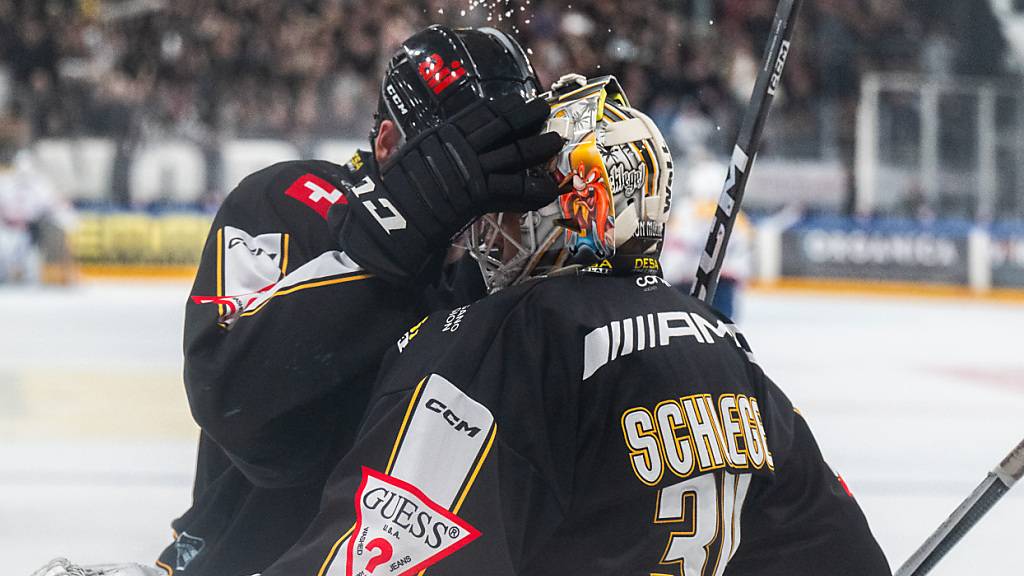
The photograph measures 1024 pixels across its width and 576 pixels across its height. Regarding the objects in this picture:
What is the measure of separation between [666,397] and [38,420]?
3680mm

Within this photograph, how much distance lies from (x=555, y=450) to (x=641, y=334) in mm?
134

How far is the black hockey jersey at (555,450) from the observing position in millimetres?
1043

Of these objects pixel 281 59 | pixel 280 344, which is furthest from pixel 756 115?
pixel 281 59

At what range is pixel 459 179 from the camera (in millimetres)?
1102

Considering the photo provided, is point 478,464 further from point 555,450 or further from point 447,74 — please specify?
point 447,74

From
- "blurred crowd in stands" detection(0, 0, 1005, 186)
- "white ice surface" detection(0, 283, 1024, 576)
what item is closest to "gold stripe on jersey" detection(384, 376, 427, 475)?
"white ice surface" detection(0, 283, 1024, 576)

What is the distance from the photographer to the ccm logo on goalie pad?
113 centimetres

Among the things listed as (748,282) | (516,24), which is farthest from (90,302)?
(516,24)

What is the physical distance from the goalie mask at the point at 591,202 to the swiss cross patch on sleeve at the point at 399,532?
0.27m

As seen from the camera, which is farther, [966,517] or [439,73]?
[966,517]

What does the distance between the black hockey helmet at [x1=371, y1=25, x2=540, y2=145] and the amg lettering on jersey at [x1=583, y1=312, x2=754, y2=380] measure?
324mm

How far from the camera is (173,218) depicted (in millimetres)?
11016

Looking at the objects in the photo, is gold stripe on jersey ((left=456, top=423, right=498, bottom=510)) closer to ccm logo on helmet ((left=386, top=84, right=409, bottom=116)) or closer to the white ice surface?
ccm logo on helmet ((left=386, top=84, right=409, bottom=116))

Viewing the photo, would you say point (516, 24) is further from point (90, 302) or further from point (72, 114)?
point (72, 114)
